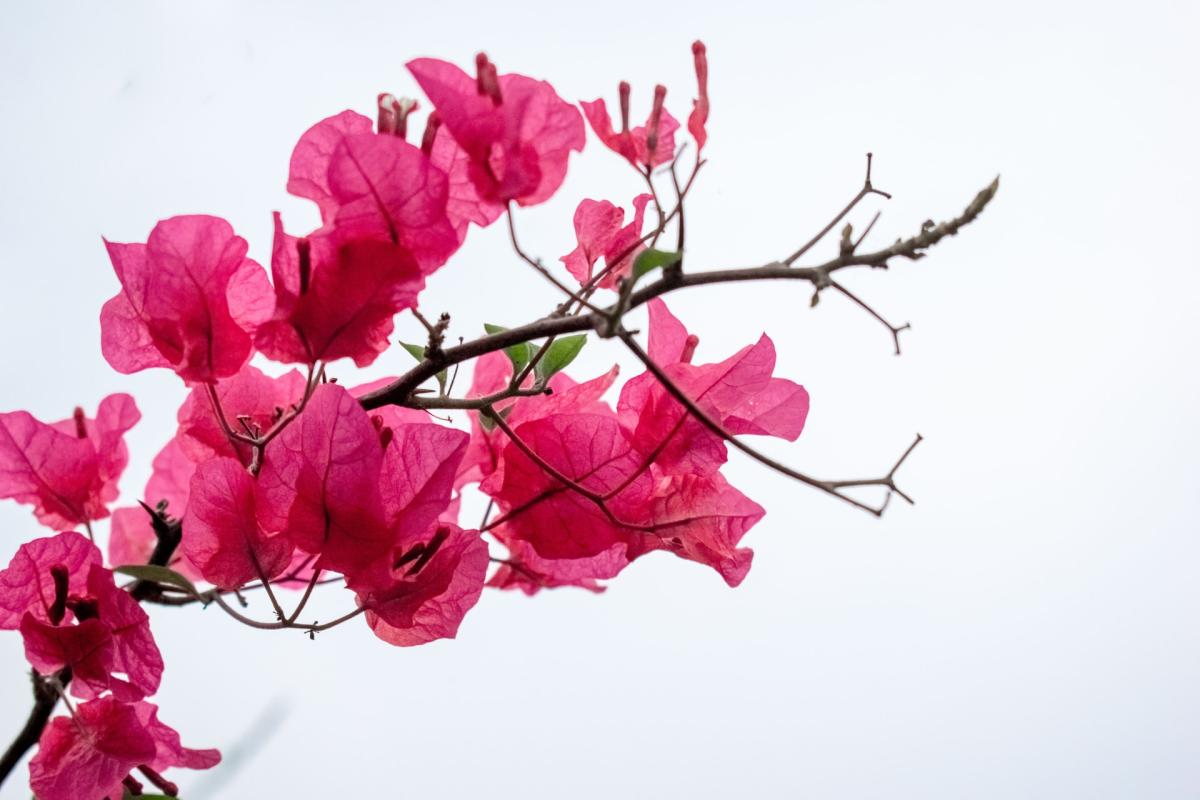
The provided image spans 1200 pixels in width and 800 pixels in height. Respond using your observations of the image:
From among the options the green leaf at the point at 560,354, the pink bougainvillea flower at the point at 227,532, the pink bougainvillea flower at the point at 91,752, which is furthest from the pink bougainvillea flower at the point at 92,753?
the green leaf at the point at 560,354

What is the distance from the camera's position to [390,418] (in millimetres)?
696

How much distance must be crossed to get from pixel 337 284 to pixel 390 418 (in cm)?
19

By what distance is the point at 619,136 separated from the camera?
0.54m

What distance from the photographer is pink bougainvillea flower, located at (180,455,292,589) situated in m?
0.57

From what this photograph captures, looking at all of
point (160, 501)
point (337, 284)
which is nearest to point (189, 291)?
point (337, 284)

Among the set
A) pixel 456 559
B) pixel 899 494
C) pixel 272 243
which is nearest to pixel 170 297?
pixel 272 243

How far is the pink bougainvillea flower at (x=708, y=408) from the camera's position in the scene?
63 cm

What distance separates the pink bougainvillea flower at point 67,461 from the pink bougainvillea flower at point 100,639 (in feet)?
0.53

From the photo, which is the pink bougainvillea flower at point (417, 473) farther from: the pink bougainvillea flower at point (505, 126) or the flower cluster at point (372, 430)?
the pink bougainvillea flower at point (505, 126)

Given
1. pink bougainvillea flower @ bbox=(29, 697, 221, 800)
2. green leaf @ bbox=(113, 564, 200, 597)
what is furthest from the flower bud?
pink bougainvillea flower @ bbox=(29, 697, 221, 800)

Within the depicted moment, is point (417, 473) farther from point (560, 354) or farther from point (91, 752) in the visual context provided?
point (91, 752)

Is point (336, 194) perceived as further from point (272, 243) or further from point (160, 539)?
point (160, 539)

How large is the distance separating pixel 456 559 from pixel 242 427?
186mm

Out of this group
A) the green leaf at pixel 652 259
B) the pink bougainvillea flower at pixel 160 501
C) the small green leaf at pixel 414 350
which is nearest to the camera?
the green leaf at pixel 652 259
